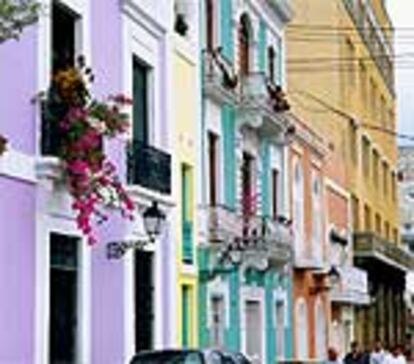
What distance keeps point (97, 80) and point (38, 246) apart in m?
3.57

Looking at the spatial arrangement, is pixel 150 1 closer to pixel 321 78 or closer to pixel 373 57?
pixel 321 78

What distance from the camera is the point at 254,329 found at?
3300 centimetres

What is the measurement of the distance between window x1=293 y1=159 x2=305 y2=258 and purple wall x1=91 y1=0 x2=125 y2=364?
50.5ft

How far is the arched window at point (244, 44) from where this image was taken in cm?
3269

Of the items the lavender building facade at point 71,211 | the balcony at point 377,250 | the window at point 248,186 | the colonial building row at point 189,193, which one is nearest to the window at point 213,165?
the colonial building row at point 189,193

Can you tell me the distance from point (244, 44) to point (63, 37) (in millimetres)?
13107

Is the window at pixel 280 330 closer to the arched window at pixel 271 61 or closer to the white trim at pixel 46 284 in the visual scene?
the arched window at pixel 271 61

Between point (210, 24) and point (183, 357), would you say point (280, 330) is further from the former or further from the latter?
point (183, 357)

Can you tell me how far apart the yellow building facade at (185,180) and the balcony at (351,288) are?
679 inches

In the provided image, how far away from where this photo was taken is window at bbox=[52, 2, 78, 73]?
66.3ft

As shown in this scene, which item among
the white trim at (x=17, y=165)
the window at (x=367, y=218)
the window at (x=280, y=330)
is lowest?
the window at (x=280, y=330)

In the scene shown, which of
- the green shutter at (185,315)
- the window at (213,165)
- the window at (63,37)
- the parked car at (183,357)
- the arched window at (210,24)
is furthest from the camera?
the arched window at (210,24)

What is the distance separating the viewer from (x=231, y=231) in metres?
28.9

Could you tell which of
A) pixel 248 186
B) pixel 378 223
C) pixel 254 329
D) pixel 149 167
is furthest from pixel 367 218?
pixel 149 167
